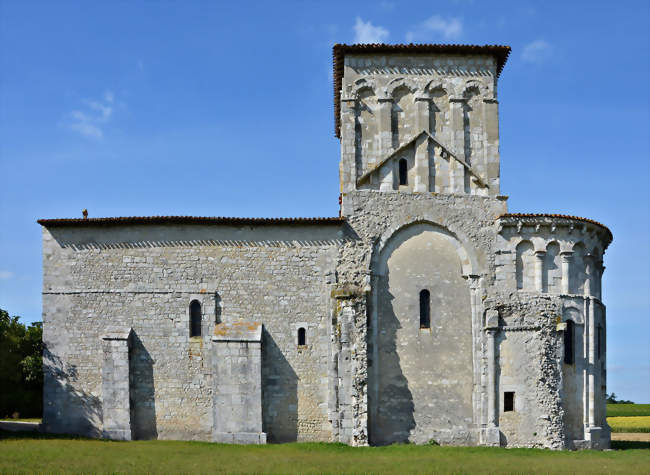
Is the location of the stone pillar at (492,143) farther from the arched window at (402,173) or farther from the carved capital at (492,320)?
the carved capital at (492,320)

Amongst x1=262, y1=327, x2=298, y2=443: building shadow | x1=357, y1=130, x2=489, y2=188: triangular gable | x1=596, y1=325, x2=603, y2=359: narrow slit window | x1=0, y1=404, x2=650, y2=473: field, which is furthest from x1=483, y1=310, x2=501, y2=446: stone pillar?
x1=262, y1=327, x2=298, y2=443: building shadow

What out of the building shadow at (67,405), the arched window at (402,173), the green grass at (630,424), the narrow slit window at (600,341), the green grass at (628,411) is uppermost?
the arched window at (402,173)

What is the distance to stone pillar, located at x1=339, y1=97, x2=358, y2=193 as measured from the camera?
25.6 m

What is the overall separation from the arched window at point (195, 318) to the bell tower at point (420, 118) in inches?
270

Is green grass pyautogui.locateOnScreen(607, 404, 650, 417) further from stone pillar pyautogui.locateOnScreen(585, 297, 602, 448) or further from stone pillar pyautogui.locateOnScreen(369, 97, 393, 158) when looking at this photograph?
stone pillar pyautogui.locateOnScreen(369, 97, 393, 158)

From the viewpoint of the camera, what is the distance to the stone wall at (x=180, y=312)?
24.2 m

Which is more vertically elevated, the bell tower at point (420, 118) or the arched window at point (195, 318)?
the bell tower at point (420, 118)

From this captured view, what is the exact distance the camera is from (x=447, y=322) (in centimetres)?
2494

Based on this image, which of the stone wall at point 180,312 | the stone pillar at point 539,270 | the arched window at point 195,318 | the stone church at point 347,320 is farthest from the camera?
the arched window at point 195,318

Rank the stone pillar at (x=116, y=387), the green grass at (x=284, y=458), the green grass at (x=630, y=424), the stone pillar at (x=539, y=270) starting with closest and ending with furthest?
the green grass at (x=284, y=458) < the stone pillar at (x=116, y=387) < the stone pillar at (x=539, y=270) < the green grass at (x=630, y=424)

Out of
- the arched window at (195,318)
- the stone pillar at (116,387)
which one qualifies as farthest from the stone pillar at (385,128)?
the stone pillar at (116,387)

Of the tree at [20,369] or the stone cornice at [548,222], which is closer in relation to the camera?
the stone cornice at [548,222]

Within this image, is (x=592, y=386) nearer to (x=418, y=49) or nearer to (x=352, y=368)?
(x=352, y=368)

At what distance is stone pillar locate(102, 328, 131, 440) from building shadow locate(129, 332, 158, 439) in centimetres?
25
